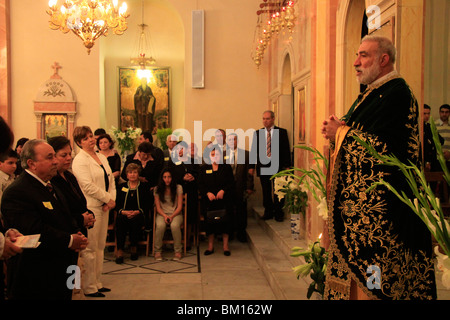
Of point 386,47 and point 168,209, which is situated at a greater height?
point 386,47

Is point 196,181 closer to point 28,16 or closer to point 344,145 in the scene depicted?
point 344,145

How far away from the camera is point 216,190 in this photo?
725 centimetres

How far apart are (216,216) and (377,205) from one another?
15.6 feet

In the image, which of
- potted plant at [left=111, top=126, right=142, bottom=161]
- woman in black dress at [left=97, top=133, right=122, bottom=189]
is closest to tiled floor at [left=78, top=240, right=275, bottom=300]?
woman in black dress at [left=97, top=133, right=122, bottom=189]

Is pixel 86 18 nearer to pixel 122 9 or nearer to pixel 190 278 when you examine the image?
pixel 122 9

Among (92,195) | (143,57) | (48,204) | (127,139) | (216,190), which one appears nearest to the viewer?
(48,204)

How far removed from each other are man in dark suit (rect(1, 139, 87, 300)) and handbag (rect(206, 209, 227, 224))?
13.0ft

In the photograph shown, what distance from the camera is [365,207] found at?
255 cm

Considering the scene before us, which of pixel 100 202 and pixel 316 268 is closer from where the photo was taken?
pixel 316 268

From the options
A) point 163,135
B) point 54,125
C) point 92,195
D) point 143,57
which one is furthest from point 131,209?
point 143,57

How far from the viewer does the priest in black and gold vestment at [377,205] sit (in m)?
2.48

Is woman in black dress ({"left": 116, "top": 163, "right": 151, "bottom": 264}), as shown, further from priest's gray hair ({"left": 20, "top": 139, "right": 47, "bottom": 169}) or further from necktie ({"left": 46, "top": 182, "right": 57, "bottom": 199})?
priest's gray hair ({"left": 20, "top": 139, "right": 47, "bottom": 169})

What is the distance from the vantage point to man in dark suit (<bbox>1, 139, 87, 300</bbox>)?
9.52 ft

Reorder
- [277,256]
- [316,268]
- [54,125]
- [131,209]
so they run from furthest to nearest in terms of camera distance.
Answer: [54,125], [131,209], [277,256], [316,268]
